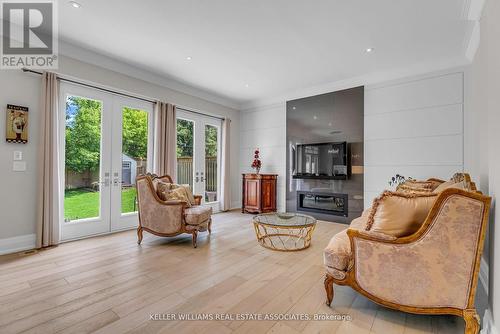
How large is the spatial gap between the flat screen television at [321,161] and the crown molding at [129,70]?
2543 mm

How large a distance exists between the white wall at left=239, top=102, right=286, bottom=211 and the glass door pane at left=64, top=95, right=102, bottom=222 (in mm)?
3627

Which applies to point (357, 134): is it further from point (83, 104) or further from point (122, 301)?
point (83, 104)

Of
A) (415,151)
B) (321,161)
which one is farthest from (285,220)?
(415,151)

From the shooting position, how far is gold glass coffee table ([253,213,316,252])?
319 centimetres

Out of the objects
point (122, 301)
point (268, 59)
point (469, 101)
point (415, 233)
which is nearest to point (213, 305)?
point (122, 301)

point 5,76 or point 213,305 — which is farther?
point 5,76

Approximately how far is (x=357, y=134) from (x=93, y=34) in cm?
477

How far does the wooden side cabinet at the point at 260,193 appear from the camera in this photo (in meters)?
5.89

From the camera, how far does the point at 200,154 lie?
588 cm

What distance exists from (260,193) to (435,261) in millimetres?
4331

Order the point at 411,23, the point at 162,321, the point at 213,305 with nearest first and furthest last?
the point at 162,321, the point at 213,305, the point at 411,23

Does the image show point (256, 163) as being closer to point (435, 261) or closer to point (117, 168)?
point (117, 168)

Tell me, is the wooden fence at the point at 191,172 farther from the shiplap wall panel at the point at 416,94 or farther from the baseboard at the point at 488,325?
the baseboard at the point at 488,325

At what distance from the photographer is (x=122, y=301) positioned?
6.81ft
